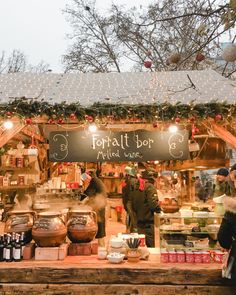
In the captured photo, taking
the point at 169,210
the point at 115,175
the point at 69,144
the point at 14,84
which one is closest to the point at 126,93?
the point at 69,144

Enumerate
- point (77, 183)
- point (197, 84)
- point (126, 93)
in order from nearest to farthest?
point (126, 93)
point (197, 84)
point (77, 183)

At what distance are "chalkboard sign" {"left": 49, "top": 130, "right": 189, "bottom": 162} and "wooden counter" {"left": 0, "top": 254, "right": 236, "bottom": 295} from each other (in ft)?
4.68

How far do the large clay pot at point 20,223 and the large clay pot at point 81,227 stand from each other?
47cm

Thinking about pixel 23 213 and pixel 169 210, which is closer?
pixel 23 213

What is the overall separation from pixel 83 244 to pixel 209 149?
14.7 ft

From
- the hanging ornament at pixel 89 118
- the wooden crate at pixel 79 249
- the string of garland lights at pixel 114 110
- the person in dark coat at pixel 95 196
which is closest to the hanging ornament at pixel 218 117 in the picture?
the string of garland lights at pixel 114 110

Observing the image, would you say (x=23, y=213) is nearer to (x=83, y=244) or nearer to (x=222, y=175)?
(x=83, y=244)

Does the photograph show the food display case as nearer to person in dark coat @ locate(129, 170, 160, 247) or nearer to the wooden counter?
the wooden counter

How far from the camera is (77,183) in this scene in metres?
9.94

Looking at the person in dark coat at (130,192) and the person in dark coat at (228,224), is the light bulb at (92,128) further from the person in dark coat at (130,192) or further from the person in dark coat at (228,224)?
the person in dark coat at (228,224)

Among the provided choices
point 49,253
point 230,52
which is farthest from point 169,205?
point 230,52

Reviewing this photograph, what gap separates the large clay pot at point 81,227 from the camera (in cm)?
431

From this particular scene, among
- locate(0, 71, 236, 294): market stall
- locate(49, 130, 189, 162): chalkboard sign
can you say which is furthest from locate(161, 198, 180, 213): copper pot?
locate(49, 130, 189, 162): chalkboard sign

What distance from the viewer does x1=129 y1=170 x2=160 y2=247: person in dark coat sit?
623 centimetres
